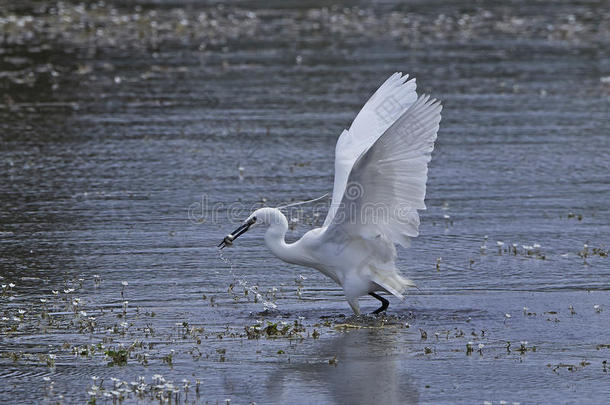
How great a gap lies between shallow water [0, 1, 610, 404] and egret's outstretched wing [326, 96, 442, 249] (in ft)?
2.31

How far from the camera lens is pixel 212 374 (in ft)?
23.4

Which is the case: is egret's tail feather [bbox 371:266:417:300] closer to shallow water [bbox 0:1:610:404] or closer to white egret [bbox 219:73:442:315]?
white egret [bbox 219:73:442:315]

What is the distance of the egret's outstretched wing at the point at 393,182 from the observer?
26.1 feet

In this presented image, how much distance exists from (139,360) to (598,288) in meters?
3.74

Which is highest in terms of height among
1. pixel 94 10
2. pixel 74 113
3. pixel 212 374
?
pixel 94 10

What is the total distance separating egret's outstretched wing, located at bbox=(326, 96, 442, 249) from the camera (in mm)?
7957

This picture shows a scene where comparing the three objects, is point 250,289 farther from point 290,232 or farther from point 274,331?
point 290,232

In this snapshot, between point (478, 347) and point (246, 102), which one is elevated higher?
point (246, 102)

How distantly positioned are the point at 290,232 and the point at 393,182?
295cm

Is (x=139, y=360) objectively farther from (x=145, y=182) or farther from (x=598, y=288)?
(x=145, y=182)

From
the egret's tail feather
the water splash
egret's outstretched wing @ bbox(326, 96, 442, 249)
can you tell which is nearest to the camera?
egret's outstretched wing @ bbox(326, 96, 442, 249)

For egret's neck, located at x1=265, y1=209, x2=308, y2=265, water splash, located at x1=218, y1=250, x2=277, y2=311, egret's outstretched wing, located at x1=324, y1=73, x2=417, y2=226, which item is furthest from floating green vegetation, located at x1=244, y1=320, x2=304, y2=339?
egret's outstretched wing, located at x1=324, y1=73, x2=417, y2=226

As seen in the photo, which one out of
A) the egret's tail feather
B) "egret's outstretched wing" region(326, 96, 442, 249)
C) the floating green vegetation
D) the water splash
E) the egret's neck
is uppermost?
"egret's outstretched wing" region(326, 96, 442, 249)

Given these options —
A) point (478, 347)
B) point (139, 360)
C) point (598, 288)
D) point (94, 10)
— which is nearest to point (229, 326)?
point (139, 360)
